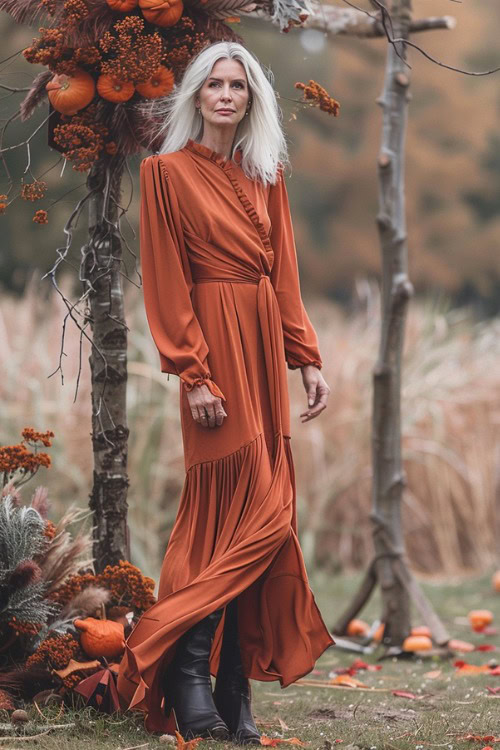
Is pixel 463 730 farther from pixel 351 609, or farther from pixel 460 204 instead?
pixel 460 204

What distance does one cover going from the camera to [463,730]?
9.64ft

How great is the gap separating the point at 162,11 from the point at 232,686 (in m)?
1.93

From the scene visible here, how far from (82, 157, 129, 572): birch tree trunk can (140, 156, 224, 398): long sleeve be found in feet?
1.45

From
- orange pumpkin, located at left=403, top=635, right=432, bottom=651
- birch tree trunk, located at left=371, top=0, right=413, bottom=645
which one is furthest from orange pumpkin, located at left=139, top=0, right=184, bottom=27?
orange pumpkin, located at left=403, top=635, right=432, bottom=651

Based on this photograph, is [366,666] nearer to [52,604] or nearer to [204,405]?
[52,604]

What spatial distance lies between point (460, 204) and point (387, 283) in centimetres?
1452

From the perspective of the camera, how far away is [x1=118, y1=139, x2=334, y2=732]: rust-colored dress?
9.21 ft

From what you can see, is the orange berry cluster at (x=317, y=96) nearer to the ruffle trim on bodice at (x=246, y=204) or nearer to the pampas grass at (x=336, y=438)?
the ruffle trim on bodice at (x=246, y=204)

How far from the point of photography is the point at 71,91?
319 cm

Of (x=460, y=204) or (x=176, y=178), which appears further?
(x=460, y=204)

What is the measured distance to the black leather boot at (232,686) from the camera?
2.85m

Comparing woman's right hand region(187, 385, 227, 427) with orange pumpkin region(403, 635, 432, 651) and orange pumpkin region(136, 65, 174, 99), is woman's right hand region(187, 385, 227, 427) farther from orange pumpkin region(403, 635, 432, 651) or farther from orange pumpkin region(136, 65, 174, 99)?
orange pumpkin region(403, 635, 432, 651)

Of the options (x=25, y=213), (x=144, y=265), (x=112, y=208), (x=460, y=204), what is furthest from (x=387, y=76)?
(x=460, y=204)

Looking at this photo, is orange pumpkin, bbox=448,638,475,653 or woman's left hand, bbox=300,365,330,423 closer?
woman's left hand, bbox=300,365,330,423
